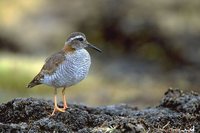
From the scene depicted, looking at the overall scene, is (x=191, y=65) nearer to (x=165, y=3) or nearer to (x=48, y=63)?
(x=165, y=3)

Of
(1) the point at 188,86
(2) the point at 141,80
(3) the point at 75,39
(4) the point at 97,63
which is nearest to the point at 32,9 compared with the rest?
(4) the point at 97,63

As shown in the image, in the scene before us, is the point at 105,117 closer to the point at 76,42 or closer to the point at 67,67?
the point at 67,67

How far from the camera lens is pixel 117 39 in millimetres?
25078

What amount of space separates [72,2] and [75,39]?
1646 cm

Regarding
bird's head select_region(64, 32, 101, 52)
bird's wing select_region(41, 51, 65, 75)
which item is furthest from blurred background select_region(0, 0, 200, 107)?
bird's wing select_region(41, 51, 65, 75)

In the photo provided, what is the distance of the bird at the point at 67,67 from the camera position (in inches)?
362

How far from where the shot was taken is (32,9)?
2564 cm

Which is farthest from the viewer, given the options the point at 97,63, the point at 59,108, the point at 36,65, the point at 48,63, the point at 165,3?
the point at 165,3

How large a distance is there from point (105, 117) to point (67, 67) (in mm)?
1073

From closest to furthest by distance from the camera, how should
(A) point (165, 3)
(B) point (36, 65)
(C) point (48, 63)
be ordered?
(C) point (48, 63), (B) point (36, 65), (A) point (165, 3)

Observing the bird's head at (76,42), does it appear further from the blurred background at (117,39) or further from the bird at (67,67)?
the blurred background at (117,39)

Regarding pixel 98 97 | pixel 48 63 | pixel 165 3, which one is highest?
pixel 165 3

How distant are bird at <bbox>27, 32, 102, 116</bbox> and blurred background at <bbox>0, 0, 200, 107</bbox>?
10845 millimetres

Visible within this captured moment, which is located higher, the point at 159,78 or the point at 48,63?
the point at 159,78
